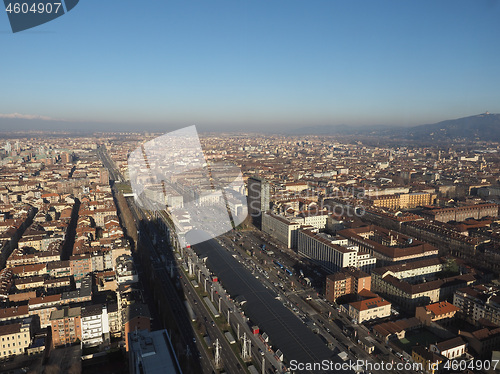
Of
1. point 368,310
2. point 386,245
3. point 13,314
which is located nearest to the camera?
point 13,314

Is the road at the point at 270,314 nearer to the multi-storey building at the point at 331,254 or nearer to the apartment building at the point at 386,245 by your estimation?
the multi-storey building at the point at 331,254

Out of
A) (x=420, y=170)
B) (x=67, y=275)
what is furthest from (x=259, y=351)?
(x=420, y=170)

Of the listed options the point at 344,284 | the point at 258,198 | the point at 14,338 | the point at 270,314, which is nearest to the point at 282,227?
the point at 258,198

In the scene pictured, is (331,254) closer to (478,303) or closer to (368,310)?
(368,310)

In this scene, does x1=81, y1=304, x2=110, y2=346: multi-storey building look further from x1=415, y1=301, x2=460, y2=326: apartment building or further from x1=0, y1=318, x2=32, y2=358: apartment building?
x1=415, y1=301, x2=460, y2=326: apartment building

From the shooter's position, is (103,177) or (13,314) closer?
(13,314)

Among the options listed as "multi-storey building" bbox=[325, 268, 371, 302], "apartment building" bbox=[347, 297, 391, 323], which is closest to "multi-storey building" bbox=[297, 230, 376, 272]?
"multi-storey building" bbox=[325, 268, 371, 302]
